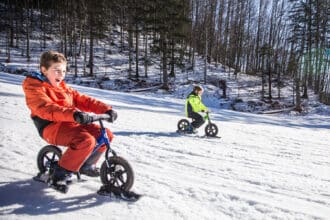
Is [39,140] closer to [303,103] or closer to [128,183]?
[128,183]

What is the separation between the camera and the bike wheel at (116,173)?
3938 millimetres

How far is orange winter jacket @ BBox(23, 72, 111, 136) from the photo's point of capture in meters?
3.56

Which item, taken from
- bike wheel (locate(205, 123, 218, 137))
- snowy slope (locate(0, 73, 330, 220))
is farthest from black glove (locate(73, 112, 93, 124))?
bike wheel (locate(205, 123, 218, 137))

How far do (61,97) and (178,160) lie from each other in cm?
312

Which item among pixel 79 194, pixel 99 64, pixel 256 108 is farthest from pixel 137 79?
pixel 79 194

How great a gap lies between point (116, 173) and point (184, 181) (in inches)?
52.5

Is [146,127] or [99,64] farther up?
[99,64]

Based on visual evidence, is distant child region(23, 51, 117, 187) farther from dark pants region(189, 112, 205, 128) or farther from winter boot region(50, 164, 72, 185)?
dark pants region(189, 112, 205, 128)

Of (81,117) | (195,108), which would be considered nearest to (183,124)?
(195,108)

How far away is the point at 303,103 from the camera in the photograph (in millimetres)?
31078

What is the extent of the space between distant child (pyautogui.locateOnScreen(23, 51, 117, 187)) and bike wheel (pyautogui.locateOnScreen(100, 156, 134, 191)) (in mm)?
202

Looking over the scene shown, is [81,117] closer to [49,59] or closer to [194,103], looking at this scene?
[49,59]

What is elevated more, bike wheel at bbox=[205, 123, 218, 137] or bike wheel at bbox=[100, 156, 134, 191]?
bike wheel at bbox=[100, 156, 134, 191]

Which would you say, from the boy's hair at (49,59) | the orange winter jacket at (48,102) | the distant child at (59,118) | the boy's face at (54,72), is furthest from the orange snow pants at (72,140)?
the boy's hair at (49,59)
